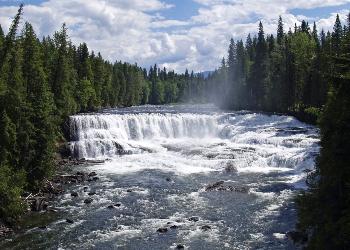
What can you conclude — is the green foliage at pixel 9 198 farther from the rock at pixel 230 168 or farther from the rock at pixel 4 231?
the rock at pixel 230 168

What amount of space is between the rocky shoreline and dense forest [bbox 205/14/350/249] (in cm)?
2173

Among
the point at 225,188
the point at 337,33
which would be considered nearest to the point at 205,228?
the point at 225,188

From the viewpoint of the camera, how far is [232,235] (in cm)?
3262

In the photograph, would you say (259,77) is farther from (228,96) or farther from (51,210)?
(51,210)

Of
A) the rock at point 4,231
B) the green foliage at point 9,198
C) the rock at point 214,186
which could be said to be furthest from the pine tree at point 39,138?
the rock at point 214,186

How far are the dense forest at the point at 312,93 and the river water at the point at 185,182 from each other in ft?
15.6

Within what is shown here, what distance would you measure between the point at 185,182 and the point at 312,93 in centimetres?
4523

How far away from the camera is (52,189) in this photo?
44312 mm

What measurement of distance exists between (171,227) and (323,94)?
5541 cm

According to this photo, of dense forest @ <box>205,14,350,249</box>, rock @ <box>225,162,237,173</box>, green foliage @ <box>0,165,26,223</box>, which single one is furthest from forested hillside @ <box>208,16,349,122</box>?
green foliage @ <box>0,165,26,223</box>

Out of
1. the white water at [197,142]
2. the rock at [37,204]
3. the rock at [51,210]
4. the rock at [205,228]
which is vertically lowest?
the rock at [205,228]

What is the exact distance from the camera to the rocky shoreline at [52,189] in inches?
1361

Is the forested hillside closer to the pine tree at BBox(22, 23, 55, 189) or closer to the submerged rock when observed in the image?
the submerged rock

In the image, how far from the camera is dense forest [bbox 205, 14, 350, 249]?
63.6 ft
